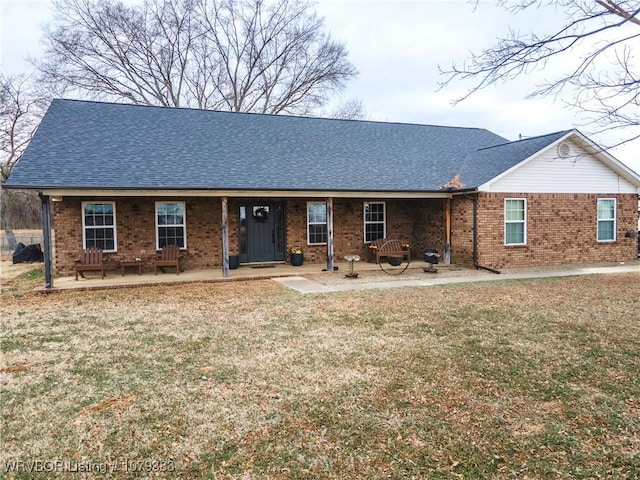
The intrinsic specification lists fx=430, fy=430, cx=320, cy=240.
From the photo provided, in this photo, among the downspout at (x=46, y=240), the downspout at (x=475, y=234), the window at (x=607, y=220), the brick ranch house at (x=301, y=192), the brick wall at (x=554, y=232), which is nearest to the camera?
the downspout at (x=46, y=240)

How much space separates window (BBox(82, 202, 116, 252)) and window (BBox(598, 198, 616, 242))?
50.6ft

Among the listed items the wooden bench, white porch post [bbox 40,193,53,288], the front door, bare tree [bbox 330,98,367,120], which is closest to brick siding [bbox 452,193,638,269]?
the wooden bench

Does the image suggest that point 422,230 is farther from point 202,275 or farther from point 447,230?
point 202,275

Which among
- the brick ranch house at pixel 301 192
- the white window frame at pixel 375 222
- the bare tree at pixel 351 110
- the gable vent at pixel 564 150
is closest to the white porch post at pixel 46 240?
the brick ranch house at pixel 301 192

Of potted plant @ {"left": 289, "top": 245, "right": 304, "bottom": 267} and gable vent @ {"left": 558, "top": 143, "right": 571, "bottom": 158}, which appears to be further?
potted plant @ {"left": 289, "top": 245, "right": 304, "bottom": 267}

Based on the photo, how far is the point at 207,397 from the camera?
166 inches

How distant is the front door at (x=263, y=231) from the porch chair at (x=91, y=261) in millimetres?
4141

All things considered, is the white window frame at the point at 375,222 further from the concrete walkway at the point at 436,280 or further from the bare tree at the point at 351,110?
the bare tree at the point at 351,110

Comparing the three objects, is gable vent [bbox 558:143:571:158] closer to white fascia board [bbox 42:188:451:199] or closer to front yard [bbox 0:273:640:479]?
white fascia board [bbox 42:188:451:199]

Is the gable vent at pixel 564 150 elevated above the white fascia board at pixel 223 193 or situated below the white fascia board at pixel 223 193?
above

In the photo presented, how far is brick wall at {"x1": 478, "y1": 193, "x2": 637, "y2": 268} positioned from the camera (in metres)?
13.0

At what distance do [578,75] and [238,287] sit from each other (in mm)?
7906

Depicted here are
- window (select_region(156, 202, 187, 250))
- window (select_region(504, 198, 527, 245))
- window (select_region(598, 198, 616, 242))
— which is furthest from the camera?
window (select_region(598, 198, 616, 242))

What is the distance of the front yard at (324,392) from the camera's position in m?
3.17
